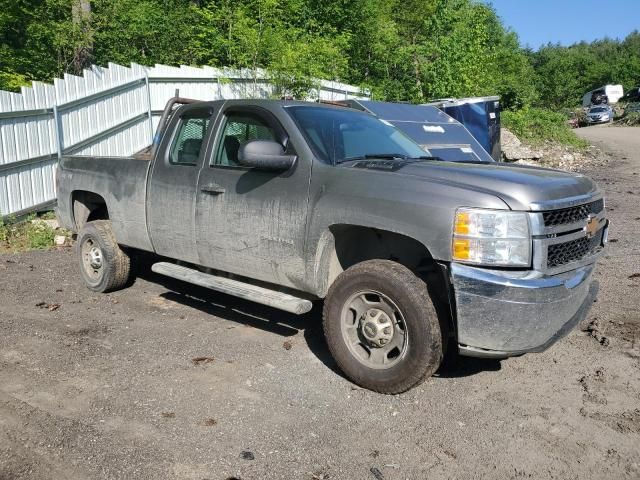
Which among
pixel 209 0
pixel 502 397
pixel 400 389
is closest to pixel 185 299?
pixel 400 389

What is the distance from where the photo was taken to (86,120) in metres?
10.8

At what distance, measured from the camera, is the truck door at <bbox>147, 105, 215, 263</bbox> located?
5.21m

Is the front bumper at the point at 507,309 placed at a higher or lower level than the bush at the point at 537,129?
lower

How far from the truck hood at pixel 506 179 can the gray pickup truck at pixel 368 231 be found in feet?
0.04

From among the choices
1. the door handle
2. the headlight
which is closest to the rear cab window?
the door handle

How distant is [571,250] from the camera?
3936 mm

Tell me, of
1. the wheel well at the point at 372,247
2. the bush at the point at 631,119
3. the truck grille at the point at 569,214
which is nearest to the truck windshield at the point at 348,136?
the wheel well at the point at 372,247

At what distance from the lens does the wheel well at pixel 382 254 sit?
163 inches

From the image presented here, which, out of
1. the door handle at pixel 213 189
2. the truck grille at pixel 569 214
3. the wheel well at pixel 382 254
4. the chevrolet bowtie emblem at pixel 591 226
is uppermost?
the door handle at pixel 213 189

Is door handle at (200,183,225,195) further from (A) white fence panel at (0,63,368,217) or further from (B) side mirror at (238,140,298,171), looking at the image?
(A) white fence panel at (0,63,368,217)

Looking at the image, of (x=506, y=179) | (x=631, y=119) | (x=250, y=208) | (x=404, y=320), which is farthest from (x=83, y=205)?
(x=631, y=119)

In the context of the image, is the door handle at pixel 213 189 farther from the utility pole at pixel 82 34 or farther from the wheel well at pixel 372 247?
the utility pole at pixel 82 34

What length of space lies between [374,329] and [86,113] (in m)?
8.66

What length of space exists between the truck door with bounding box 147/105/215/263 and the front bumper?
2492 mm
